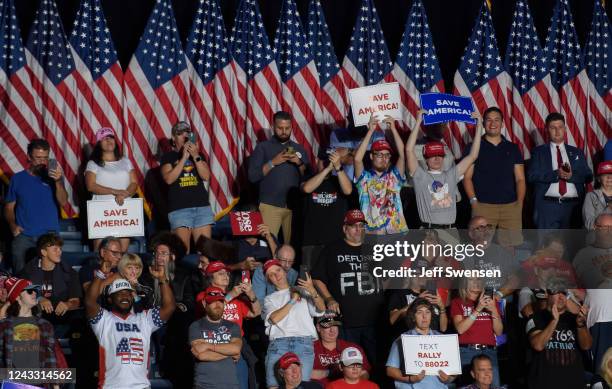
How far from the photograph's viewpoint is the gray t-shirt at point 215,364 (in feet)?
34.8

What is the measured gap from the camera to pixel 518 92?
50.6 ft

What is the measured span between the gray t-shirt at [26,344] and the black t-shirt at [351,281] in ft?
8.96

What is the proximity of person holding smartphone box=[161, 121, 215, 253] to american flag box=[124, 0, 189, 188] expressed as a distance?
1.37 meters

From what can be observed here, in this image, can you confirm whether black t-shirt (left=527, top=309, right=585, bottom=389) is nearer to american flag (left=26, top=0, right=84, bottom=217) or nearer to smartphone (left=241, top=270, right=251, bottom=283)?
smartphone (left=241, top=270, right=251, bottom=283)

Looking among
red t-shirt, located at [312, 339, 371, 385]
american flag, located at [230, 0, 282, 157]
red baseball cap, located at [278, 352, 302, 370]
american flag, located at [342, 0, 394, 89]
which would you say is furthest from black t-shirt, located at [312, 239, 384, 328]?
american flag, located at [342, 0, 394, 89]

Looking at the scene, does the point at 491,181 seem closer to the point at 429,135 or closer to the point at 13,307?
the point at 429,135

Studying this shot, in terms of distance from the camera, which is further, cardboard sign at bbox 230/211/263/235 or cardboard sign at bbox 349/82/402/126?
cardboard sign at bbox 349/82/402/126

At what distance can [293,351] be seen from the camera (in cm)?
1103

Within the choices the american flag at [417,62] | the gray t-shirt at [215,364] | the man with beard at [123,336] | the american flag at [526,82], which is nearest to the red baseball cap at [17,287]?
the man with beard at [123,336]

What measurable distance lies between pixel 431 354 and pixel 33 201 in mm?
4420

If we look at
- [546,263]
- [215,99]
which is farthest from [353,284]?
[215,99]

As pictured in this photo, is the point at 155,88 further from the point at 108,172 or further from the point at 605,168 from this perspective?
Answer: the point at 605,168

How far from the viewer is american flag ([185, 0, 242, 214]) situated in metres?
14.5

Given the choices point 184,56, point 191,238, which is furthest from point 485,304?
point 184,56
